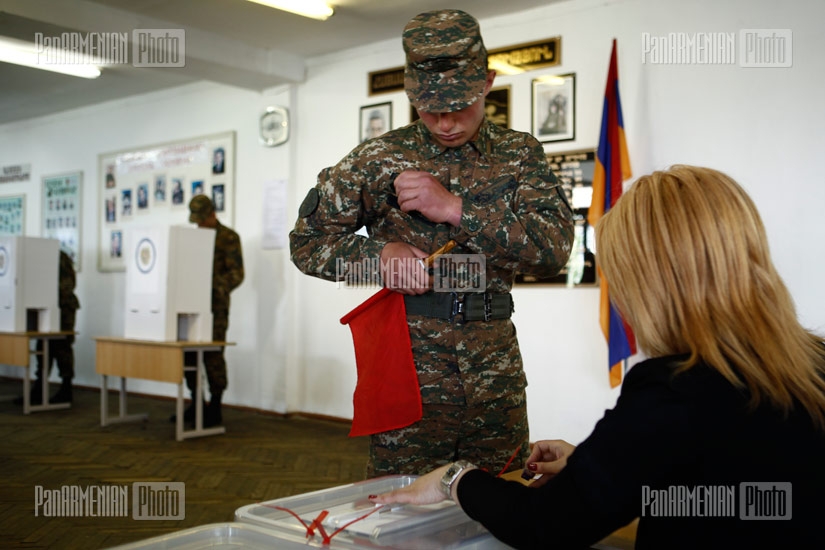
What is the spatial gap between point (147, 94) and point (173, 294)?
3.25 m

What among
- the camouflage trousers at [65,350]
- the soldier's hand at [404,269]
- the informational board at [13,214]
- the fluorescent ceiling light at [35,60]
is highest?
the fluorescent ceiling light at [35,60]

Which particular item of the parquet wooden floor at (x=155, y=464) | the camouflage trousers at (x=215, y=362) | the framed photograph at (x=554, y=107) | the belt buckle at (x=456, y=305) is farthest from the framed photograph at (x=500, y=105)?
A: the belt buckle at (x=456, y=305)

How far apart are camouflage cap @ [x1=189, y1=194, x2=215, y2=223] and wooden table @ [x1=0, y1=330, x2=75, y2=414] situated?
1886 millimetres

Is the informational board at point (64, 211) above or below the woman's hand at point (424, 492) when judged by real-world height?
above

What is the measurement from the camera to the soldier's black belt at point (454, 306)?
158 centimetres

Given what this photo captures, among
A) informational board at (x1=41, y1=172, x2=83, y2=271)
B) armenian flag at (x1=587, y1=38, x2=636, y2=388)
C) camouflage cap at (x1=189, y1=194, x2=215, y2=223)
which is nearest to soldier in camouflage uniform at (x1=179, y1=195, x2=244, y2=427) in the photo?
camouflage cap at (x1=189, y1=194, x2=215, y2=223)

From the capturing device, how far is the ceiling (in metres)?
5.03

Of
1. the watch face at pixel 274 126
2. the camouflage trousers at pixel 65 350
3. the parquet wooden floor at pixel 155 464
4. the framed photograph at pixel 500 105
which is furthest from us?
the camouflage trousers at pixel 65 350

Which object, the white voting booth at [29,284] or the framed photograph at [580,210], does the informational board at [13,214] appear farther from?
the framed photograph at [580,210]

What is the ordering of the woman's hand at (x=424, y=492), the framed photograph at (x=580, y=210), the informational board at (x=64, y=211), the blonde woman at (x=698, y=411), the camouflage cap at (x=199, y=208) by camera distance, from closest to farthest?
the blonde woman at (x=698, y=411) < the woman's hand at (x=424, y=492) < the framed photograph at (x=580, y=210) < the camouflage cap at (x=199, y=208) < the informational board at (x=64, y=211)

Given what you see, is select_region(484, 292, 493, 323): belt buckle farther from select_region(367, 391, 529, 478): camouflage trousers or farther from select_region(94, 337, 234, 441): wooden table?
select_region(94, 337, 234, 441): wooden table

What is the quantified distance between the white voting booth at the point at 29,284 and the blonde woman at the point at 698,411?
666cm

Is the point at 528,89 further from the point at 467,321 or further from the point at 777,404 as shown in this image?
the point at 777,404

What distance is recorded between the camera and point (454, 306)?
5.20 feet
